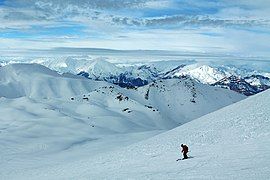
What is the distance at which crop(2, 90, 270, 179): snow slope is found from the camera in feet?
77.9

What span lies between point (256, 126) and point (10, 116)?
11474 cm

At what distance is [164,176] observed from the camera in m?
24.4

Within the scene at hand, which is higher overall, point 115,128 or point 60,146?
point 60,146

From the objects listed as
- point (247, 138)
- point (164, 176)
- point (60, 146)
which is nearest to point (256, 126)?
point (247, 138)

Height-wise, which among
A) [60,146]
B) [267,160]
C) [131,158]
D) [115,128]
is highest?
[267,160]

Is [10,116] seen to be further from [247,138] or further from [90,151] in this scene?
[247,138]

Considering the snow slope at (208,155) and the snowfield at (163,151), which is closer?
the snow slope at (208,155)

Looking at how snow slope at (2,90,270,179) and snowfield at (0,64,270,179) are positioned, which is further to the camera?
snowfield at (0,64,270,179)

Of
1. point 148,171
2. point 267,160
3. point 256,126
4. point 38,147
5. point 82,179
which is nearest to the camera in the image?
point 267,160

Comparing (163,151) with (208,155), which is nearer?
(208,155)

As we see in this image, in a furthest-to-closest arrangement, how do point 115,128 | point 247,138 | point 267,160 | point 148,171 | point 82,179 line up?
1. point 115,128
2. point 247,138
3. point 82,179
4. point 148,171
5. point 267,160

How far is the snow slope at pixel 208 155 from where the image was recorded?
2375cm

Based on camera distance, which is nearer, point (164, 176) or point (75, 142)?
point (164, 176)

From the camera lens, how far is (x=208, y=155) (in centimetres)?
3077
